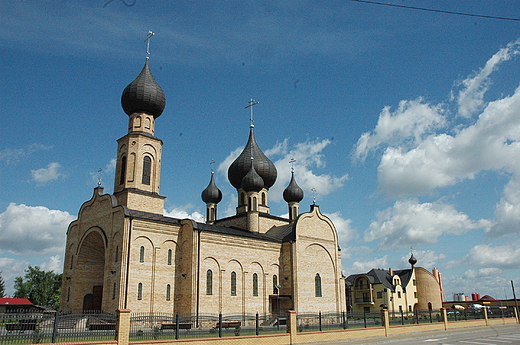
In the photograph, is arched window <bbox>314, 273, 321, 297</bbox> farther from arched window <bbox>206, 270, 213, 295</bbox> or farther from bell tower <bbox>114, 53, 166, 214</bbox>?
bell tower <bbox>114, 53, 166, 214</bbox>

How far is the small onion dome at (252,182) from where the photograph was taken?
110ft

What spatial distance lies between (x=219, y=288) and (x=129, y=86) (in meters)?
14.0

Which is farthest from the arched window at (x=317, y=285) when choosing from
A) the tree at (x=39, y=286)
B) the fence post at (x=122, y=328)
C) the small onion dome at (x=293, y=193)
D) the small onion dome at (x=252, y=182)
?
the tree at (x=39, y=286)

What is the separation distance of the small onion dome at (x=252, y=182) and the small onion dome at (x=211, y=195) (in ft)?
18.0

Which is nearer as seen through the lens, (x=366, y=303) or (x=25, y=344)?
(x=25, y=344)

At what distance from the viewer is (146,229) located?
80.2ft

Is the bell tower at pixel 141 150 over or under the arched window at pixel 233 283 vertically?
over

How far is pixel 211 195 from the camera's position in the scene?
128ft

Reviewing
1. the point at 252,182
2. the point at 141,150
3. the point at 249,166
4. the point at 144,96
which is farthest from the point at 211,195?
the point at 144,96

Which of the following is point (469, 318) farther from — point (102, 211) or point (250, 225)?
point (102, 211)

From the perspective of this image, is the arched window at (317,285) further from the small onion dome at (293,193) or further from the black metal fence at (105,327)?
the small onion dome at (293,193)

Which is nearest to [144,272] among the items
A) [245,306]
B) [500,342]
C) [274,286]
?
[245,306]

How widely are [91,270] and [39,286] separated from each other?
33.9 meters

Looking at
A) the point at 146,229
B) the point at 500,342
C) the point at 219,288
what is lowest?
the point at 500,342
